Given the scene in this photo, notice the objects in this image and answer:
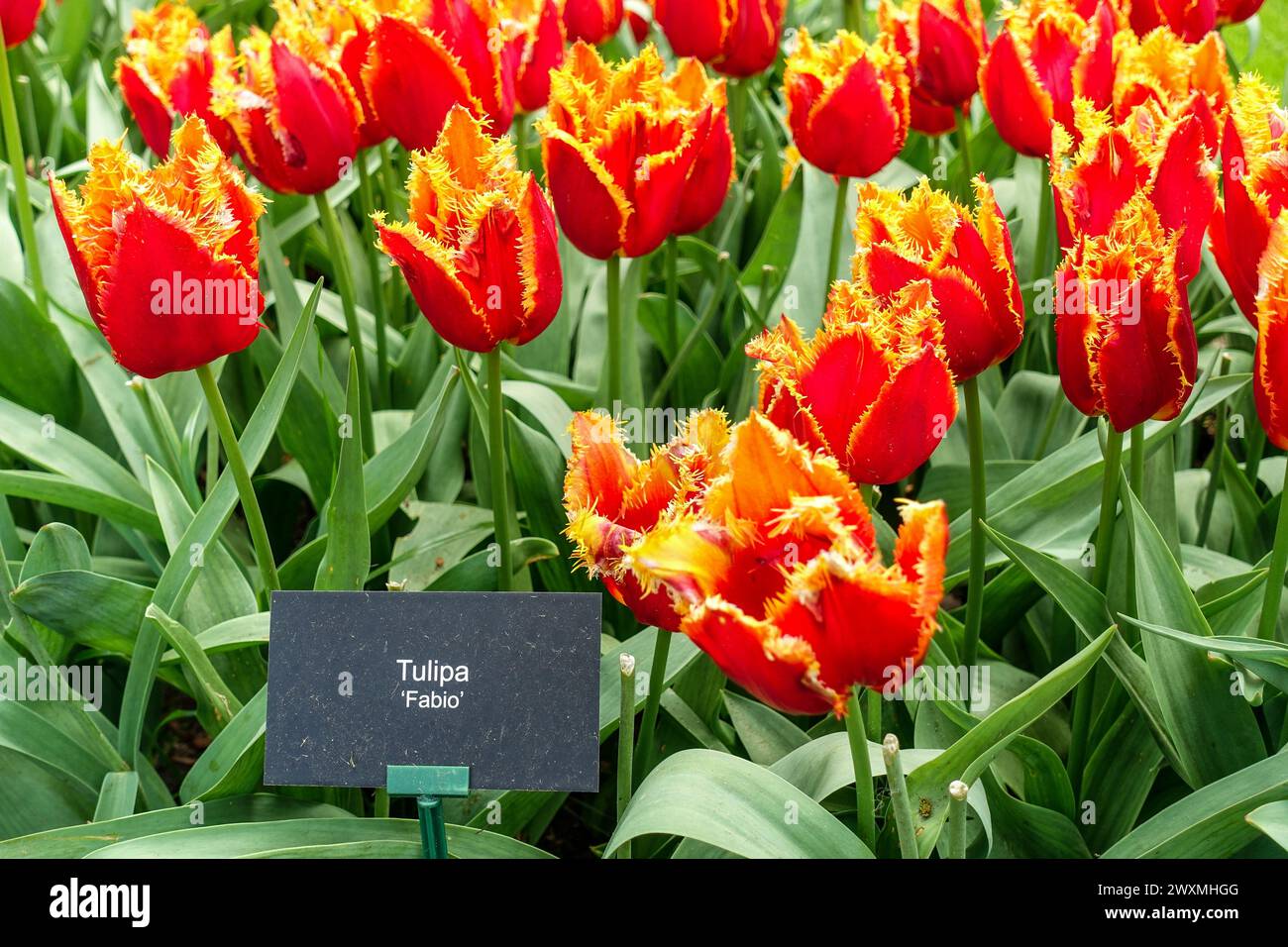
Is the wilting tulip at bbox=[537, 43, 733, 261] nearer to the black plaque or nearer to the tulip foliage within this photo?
the tulip foliage

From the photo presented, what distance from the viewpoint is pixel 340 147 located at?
4.25 ft

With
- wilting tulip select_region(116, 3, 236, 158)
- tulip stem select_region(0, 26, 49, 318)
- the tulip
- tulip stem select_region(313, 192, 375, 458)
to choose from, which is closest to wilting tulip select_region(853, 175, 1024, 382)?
tulip stem select_region(313, 192, 375, 458)

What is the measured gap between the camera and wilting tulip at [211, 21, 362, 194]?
125 centimetres

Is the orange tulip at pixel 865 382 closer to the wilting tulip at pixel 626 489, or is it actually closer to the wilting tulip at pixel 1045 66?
the wilting tulip at pixel 626 489

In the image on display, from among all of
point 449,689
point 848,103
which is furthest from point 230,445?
point 848,103

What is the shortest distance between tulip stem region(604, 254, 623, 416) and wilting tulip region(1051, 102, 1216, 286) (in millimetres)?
434

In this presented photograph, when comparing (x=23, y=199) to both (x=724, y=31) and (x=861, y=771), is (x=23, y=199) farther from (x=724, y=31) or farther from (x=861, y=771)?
(x=861, y=771)

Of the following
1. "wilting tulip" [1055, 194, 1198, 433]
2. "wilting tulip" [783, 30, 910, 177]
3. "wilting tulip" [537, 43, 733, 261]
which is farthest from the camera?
"wilting tulip" [783, 30, 910, 177]

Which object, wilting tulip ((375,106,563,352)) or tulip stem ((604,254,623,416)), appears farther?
tulip stem ((604,254,623,416))

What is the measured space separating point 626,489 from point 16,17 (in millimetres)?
1163

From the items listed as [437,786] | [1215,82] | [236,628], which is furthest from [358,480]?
[1215,82]

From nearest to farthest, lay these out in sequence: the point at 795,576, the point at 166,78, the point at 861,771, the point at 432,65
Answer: the point at 795,576
the point at 861,771
the point at 432,65
the point at 166,78

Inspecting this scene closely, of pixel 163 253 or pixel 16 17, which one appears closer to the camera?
pixel 163 253

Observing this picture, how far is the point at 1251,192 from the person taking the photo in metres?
0.91
